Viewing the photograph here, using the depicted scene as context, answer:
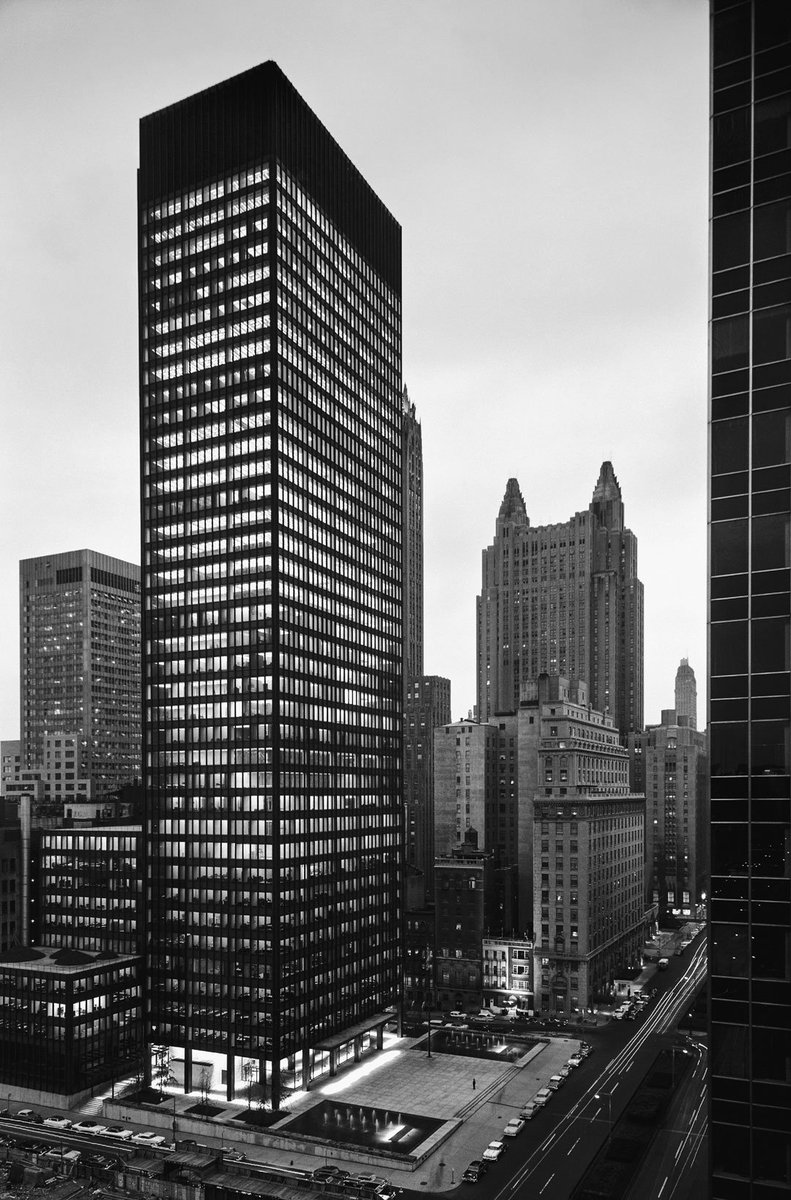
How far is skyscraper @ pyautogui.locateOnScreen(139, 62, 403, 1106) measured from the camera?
408ft

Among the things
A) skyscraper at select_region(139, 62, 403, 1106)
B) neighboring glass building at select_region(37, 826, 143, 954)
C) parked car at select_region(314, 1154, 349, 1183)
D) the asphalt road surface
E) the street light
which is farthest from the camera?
neighboring glass building at select_region(37, 826, 143, 954)

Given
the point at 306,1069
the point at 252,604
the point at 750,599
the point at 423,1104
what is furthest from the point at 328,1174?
the point at 750,599

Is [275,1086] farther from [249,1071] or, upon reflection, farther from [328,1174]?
[328,1174]

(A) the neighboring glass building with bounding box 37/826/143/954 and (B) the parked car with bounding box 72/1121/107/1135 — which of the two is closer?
(B) the parked car with bounding box 72/1121/107/1135

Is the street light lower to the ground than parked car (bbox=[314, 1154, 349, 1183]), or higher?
lower

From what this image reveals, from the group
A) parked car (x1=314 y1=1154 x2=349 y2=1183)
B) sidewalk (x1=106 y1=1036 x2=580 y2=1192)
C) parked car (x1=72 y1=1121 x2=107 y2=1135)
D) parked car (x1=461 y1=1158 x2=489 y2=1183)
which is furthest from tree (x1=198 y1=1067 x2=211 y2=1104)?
parked car (x1=461 y1=1158 x2=489 y2=1183)

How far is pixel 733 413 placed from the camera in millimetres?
37969

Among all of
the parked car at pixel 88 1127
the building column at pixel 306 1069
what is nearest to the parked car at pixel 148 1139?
the parked car at pixel 88 1127

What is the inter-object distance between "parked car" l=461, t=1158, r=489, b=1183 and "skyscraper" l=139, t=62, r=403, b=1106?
97.4 feet

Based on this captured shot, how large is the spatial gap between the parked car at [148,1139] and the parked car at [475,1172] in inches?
1281

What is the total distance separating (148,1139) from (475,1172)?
35197 millimetres

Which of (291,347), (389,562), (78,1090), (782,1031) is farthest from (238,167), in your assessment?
(782,1031)

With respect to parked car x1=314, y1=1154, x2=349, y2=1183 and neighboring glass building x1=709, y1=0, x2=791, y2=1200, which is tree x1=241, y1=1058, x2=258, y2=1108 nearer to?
parked car x1=314, y1=1154, x2=349, y2=1183

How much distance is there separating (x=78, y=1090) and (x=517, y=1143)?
53188 mm
